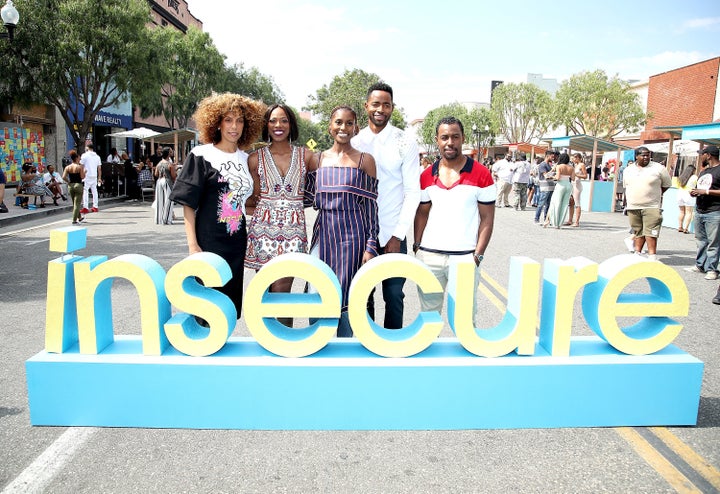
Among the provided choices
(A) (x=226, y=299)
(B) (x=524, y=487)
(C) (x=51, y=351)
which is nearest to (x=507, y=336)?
(B) (x=524, y=487)

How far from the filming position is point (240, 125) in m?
3.63

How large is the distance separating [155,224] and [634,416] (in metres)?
11.7

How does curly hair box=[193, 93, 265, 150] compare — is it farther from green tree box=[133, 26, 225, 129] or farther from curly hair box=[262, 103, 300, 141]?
green tree box=[133, 26, 225, 129]

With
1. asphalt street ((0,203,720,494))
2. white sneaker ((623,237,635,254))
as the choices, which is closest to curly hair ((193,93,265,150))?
asphalt street ((0,203,720,494))

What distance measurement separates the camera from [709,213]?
7.83 m

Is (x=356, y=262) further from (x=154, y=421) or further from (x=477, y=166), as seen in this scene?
(x=154, y=421)

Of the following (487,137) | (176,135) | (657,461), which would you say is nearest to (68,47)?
(176,135)

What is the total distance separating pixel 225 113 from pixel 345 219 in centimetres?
107

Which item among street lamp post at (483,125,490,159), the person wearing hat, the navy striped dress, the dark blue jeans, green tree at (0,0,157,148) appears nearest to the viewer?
the navy striped dress

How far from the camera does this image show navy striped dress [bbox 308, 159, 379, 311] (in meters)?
3.43

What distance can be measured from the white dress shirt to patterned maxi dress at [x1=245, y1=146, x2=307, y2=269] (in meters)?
0.51

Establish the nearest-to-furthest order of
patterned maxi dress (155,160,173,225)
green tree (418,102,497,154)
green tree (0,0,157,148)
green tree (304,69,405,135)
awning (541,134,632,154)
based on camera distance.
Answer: patterned maxi dress (155,160,173,225) < green tree (0,0,157,148) < awning (541,134,632,154) < green tree (304,69,405,135) < green tree (418,102,497,154)

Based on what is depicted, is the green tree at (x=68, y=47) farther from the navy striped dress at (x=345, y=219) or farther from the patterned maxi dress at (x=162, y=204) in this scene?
the navy striped dress at (x=345, y=219)

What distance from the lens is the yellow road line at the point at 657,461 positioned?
8.86 ft
